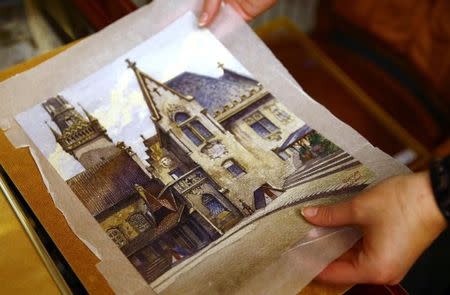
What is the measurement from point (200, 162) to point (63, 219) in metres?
0.14

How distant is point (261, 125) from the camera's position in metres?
0.56

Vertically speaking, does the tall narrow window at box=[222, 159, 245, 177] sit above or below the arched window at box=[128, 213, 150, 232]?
below

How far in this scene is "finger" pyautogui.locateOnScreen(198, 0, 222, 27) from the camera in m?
0.61

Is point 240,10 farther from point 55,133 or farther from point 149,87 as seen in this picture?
point 55,133

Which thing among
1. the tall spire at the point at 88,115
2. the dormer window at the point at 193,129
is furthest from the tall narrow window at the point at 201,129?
the tall spire at the point at 88,115

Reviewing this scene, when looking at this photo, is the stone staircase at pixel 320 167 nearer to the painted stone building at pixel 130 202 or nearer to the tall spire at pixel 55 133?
the painted stone building at pixel 130 202

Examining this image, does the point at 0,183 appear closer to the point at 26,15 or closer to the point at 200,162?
the point at 200,162

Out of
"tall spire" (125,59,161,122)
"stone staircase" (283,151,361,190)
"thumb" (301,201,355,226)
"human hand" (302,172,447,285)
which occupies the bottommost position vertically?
"human hand" (302,172,447,285)

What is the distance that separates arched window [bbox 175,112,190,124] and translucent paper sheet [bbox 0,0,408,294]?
0.09 metres

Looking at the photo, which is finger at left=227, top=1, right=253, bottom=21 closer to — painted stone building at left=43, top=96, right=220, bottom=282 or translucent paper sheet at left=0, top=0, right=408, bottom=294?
translucent paper sheet at left=0, top=0, right=408, bottom=294

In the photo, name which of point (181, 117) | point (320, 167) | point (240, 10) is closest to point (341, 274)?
point (320, 167)

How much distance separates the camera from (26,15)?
0.71 metres

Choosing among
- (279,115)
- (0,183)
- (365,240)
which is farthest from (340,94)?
(0,183)

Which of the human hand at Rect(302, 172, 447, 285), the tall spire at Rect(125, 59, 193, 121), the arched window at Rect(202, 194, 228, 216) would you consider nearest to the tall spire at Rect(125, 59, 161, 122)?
the tall spire at Rect(125, 59, 193, 121)
